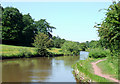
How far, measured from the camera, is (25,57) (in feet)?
133

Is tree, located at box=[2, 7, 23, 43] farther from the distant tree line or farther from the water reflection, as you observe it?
the water reflection

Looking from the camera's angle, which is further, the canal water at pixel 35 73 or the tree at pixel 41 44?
the tree at pixel 41 44

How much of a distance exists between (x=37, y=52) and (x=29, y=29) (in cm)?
2219

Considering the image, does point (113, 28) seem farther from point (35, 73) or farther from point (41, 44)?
point (41, 44)

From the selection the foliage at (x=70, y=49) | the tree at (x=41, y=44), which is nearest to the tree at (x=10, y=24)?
the tree at (x=41, y=44)

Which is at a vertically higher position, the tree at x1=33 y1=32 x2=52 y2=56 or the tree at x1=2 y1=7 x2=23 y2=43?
the tree at x1=2 y1=7 x2=23 y2=43

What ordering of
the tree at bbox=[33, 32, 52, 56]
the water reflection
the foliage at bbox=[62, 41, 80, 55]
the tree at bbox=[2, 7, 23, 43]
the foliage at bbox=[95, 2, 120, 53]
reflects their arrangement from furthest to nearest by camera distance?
the foliage at bbox=[62, 41, 80, 55]
the tree at bbox=[2, 7, 23, 43]
the tree at bbox=[33, 32, 52, 56]
the water reflection
the foliage at bbox=[95, 2, 120, 53]

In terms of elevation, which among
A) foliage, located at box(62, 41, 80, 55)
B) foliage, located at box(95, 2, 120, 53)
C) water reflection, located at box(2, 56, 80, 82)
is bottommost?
water reflection, located at box(2, 56, 80, 82)

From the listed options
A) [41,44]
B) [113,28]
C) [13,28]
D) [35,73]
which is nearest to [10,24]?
[13,28]

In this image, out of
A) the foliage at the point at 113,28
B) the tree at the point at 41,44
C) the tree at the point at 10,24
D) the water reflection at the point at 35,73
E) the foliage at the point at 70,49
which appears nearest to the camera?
the foliage at the point at 113,28

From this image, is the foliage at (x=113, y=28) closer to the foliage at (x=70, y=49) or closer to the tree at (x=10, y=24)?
the tree at (x=10, y=24)

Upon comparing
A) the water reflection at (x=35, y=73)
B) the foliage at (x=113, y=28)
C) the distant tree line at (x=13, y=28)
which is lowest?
the water reflection at (x=35, y=73)

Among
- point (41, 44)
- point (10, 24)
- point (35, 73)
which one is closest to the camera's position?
point (35, 73)

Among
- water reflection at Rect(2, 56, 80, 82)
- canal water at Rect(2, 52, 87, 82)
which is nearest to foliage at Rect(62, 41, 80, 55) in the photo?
canal water at Rect(2, 52, 87, 82)
